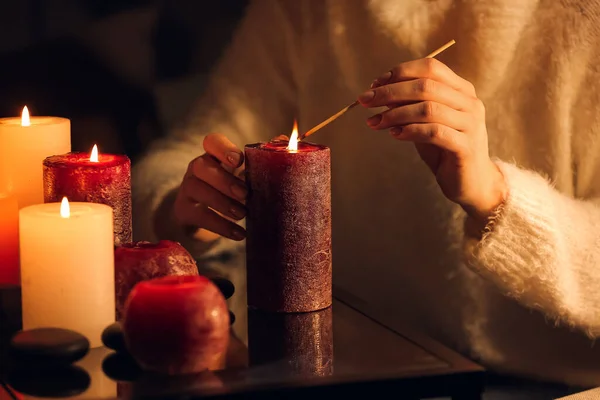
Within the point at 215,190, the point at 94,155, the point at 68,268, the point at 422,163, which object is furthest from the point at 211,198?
the point at 422,163

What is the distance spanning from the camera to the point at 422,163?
1332mm

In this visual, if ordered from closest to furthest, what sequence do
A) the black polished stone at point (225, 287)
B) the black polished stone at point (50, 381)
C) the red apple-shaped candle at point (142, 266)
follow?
the black polished stone at point (50, 381)
the red apple-shaped candle at point (142, 266)
the black polished stone at point (225, 287)

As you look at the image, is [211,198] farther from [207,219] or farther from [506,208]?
[506,208]

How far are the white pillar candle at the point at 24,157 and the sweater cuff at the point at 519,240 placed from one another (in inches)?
19.2

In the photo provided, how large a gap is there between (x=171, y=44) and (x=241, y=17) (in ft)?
0.37

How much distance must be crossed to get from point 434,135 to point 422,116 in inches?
0.9

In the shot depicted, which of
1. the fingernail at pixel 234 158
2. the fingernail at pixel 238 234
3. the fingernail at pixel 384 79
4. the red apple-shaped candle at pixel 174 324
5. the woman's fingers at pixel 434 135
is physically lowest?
the red apple-shaped candle at pixel 174 324

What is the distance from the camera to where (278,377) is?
26.5 inches

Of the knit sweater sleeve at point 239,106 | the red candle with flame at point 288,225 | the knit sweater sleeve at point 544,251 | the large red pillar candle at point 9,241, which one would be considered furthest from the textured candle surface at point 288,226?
the knit sweater sleeve at point 239,106

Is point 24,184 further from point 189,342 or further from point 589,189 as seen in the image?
point 589,189

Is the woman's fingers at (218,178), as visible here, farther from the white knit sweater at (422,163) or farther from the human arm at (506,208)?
the white knit sweater at (422,163)

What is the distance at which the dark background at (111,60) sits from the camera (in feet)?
3.83

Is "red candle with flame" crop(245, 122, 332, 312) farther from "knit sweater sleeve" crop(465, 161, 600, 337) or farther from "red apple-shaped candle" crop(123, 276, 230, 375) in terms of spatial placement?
"knit sweater sleeve" crop(465, 161, 600, 337)

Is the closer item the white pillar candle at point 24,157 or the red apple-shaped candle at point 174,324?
the red apple-shaped candle at point 174,324
